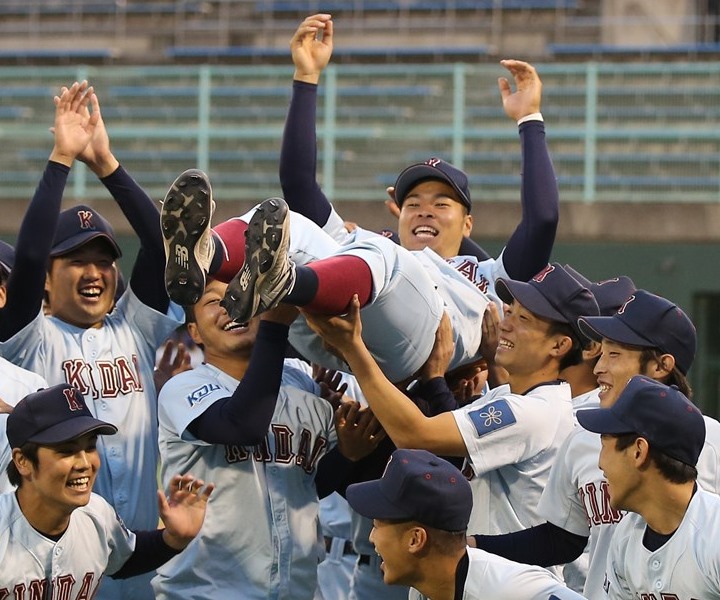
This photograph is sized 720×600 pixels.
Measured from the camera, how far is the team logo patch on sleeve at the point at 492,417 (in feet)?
16.5

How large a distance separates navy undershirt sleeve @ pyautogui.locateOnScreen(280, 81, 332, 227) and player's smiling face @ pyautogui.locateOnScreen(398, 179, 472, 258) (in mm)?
372

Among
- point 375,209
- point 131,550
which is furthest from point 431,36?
point 131,550

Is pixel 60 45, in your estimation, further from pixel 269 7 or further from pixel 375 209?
pixel 375 209

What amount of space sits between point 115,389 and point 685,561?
235cm

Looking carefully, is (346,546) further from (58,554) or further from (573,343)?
(58,554)

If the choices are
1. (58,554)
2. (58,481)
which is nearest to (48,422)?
(58,481)

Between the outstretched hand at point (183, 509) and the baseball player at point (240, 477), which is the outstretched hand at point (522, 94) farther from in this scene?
the outstretched hand at point (183, 509)

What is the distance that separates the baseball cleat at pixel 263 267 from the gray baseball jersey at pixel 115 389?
139 cm

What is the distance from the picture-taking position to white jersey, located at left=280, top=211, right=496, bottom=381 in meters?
4.95

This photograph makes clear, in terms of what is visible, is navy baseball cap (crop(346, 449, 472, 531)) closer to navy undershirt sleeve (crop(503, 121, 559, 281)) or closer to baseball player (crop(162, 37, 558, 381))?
baseball player (crop(162, 37, 558, 381))

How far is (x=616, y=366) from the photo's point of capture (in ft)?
16.5

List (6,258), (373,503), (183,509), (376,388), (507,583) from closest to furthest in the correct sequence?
(507,583) < (373,503) < (376,388) < (183,509) < (6,258)

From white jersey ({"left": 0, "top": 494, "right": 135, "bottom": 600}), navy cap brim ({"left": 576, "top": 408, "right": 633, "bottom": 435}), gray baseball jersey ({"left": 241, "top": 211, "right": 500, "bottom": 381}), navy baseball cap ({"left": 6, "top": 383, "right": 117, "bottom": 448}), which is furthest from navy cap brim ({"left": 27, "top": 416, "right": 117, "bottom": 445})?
navy cap brim ({"left": 576, "top": 408, "right": 633, "bottom": 435})

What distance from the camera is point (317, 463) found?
5.46m
